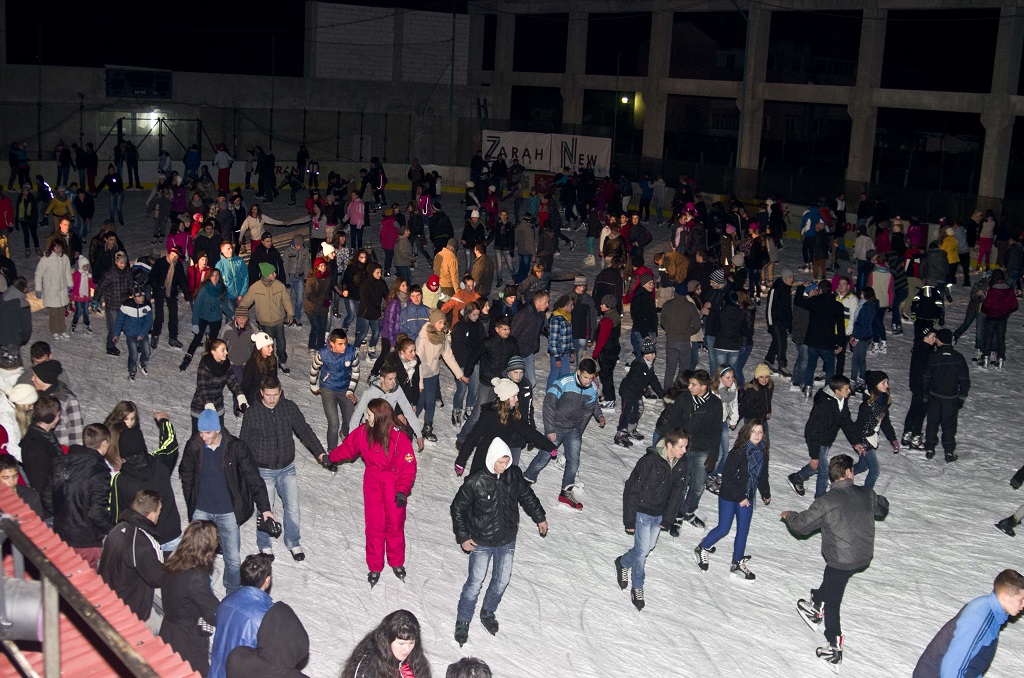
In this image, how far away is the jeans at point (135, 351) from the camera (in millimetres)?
13055

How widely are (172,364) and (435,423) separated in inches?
148

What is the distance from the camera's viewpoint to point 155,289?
13.8 meters

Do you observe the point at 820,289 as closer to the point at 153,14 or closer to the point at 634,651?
the point at 634,651

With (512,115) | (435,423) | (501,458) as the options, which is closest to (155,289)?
(435,423)

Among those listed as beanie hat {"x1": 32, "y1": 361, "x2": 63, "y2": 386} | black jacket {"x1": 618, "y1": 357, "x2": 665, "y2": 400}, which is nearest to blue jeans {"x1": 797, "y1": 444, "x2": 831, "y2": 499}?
black jacket {"x1": 618, "y1": 357, "x2": 665, "y2": 400}

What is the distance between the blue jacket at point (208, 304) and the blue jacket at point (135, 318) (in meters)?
0.55

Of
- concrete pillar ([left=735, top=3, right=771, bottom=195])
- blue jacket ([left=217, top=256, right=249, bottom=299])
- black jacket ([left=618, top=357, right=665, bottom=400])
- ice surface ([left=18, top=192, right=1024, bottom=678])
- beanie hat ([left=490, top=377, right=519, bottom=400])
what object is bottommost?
ice surface ([left=18, top=192, right=1024, bottom=678])

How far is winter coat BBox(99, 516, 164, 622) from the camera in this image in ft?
20.0

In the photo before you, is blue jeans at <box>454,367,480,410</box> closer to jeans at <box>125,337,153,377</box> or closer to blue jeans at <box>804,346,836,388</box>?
jeans at <box>125,337,153,377</box>

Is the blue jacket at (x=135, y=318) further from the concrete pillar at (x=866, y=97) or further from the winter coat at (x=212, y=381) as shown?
the concrete pillar at (x=866, y=97)

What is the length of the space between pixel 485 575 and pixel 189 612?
235 centimetres

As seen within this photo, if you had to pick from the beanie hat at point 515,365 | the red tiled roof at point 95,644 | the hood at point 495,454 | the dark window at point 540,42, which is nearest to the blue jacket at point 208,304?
the beanie hat at point 515,365

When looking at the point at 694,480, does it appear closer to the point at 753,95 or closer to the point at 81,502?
the point at 81,502

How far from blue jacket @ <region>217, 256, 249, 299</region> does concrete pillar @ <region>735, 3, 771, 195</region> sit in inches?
793
